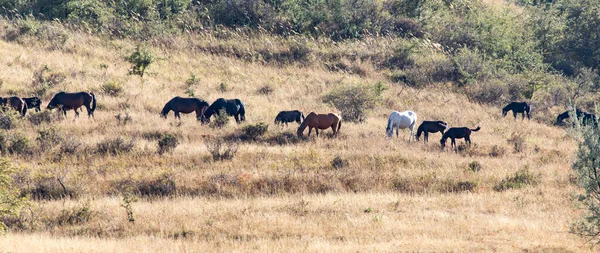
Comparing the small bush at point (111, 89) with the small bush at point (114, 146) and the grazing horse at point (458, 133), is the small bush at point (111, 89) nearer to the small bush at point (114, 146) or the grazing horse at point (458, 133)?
the small bush at point (114, 146)

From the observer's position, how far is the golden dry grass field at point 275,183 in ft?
47.9

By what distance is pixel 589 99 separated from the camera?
131 feet

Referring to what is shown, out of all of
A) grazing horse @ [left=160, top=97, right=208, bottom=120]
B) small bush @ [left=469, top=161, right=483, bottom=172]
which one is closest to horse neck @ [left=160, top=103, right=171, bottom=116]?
grazing horse @ [left=160, top=97, right=208, bottom=120]

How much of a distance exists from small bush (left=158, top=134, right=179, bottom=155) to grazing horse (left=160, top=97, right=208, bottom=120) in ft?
18.1

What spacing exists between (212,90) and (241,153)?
11775 millimetres

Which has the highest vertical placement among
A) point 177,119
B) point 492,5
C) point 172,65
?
point 492,5

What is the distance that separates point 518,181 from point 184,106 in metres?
13.8

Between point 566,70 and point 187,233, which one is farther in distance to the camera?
point 566,70

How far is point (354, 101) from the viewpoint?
29.5 meters

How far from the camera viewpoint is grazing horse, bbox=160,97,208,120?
2745 cm

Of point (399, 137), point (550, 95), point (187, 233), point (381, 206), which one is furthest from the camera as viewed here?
point (550, 95)

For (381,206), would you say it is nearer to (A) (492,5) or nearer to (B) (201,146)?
(B) (201,146)

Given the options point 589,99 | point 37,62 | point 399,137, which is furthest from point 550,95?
point 37,62

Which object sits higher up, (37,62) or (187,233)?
→ (37,62)
